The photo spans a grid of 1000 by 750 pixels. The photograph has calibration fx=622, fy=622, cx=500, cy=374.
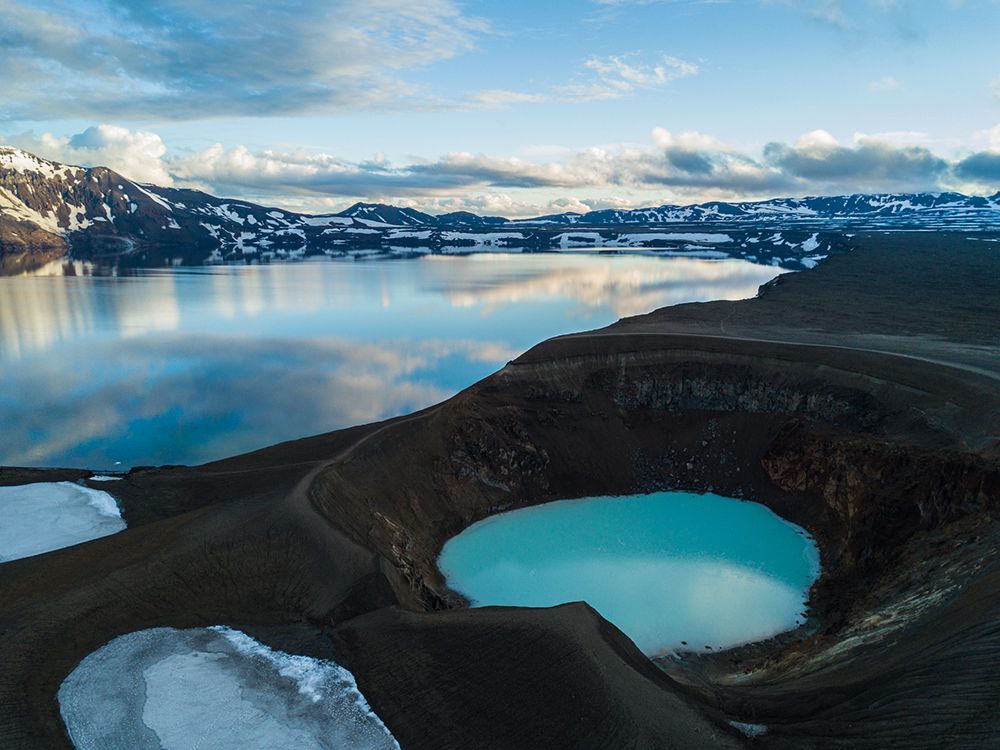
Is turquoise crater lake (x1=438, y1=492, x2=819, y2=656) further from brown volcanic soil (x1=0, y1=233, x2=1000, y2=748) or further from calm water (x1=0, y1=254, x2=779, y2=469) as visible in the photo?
calm water (x1=0, y1=254, x2=779, y2=469)

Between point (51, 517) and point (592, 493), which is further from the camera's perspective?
point (592, 493)

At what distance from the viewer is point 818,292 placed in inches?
4035

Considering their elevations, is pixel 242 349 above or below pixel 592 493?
above

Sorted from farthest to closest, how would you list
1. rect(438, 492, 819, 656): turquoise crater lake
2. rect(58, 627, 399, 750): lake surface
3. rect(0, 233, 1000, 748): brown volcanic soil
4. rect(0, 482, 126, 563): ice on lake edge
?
rect(438, 492, 819, 656): turquoise crater lake, rect(0, 482, 126, 563): ice on lake edge, rect(0, 233, 1000, 748): brown volcanic soil, rect(58, 627, 399, 750): lake surface

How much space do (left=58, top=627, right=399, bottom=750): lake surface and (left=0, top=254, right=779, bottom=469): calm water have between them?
93.8 feet

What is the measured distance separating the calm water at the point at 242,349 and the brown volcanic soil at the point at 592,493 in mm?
12654

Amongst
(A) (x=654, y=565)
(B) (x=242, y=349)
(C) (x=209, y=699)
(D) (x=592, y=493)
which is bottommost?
(D) (x=592, y=493)

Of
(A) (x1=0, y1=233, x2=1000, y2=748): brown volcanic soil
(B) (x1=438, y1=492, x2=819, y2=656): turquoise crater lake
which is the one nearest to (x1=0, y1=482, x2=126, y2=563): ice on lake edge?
(A) (x1=0, y1=233, x2=1000, y2=748): brown volcanic soil

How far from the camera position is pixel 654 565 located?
1359 inches

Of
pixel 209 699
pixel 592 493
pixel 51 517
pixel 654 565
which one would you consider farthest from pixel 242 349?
pixel 209 699

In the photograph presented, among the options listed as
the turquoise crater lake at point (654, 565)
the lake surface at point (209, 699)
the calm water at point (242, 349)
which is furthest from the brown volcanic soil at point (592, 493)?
the calm water at point (242, 349)

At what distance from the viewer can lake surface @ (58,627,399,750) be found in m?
16.4

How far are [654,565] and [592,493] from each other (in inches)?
460

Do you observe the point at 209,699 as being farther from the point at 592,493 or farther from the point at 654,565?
the point at 592,493
